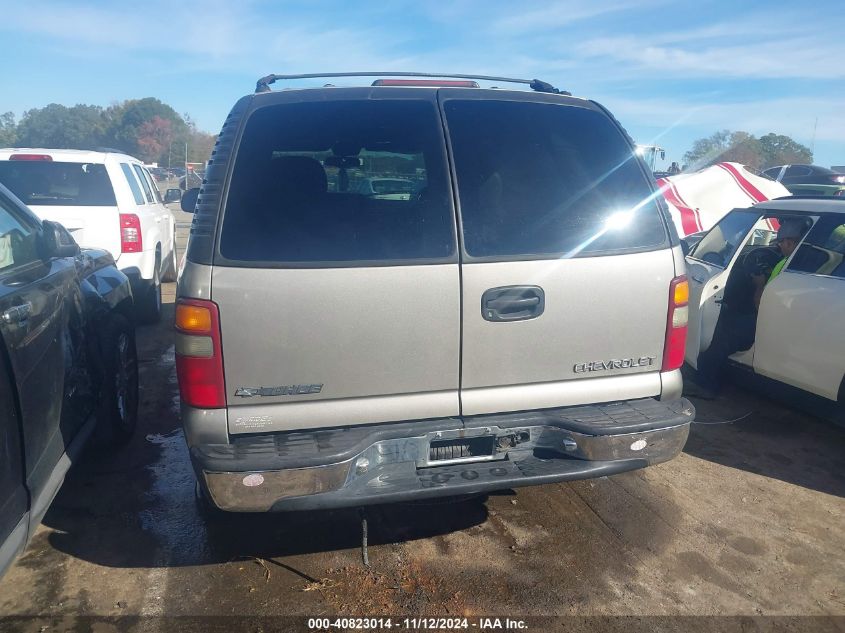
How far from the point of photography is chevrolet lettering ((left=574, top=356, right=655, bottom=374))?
3.02 meters

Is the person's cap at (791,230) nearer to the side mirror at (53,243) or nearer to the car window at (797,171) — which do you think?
the side mirror at (53,243)

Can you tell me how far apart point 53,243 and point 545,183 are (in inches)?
103

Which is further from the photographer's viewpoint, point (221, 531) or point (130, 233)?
point (130, 233)

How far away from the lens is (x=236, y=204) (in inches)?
107

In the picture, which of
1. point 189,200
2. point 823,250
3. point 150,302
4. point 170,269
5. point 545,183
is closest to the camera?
point 545,183

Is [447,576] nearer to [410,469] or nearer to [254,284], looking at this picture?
[410,469]

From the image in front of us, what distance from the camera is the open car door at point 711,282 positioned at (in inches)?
206

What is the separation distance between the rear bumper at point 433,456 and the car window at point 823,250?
210 cm

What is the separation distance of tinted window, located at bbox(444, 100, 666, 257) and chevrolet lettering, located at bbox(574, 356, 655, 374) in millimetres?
506

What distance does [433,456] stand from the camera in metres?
2.89

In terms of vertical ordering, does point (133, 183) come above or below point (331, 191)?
below

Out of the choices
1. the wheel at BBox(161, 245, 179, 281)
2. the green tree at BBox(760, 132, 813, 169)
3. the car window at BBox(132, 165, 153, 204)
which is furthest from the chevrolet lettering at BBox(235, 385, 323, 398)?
the green tree at BBox(760, 132, 813, 169)

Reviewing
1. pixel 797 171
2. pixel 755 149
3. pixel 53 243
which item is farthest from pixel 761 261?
pixel 755 149

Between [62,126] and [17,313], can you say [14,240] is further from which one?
[62,126]
